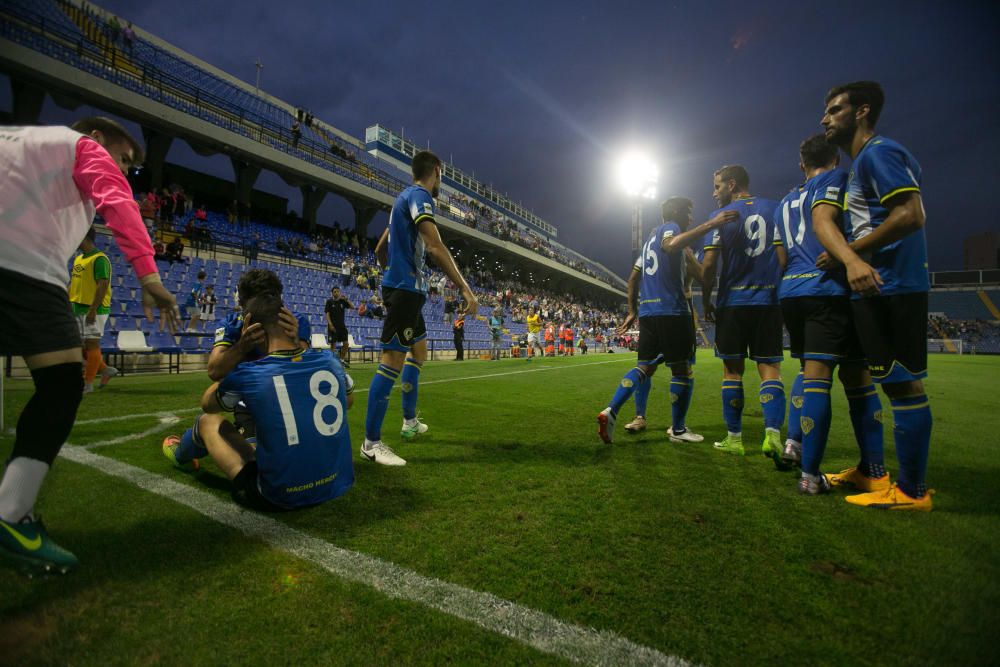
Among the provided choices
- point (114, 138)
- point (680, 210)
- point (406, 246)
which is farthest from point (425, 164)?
point (680, 210)

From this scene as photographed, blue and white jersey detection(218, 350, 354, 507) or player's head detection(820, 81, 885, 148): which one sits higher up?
player's head detection(820, 81, 885, 148)

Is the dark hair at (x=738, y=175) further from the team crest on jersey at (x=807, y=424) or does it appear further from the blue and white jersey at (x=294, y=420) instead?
the blue and white jersey at (x=294, y=420)

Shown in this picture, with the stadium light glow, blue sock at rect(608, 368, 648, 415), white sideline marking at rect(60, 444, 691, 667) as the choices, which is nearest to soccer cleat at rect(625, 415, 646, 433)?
blue sock at rect(608, 368, 648, 415)

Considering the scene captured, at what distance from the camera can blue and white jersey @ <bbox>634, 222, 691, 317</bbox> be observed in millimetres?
4211

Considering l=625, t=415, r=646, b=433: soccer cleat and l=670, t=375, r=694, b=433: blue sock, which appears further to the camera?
l=625, t=415, r=646, b=433: soccer cleat

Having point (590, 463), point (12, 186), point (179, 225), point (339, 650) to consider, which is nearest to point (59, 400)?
point (12, 186)

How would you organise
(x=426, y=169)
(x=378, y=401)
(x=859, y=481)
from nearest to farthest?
(x=859, y=481)
(x=378, y=401)
(x=426, y=169)

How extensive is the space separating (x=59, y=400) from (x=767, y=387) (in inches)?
176

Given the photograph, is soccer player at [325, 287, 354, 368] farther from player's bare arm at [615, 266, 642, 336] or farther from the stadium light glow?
the stadium light glow

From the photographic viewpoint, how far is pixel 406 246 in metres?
3.71

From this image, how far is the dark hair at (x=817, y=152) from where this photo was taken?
317cm

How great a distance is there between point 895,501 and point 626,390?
1.98 metres

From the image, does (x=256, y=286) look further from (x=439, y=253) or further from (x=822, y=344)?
(x=822, y=344)

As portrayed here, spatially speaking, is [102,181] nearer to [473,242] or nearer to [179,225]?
[179,225]
